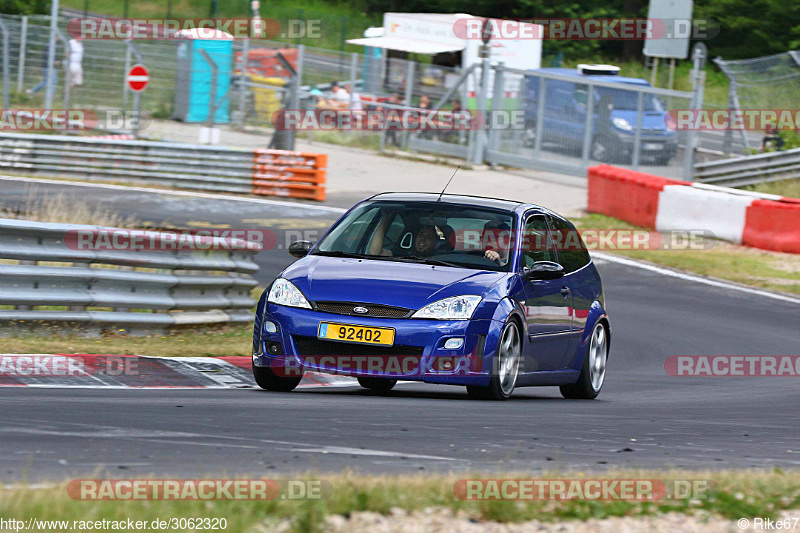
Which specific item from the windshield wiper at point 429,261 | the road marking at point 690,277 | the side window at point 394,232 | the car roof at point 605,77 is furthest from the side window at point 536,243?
the car roof at point 605,77

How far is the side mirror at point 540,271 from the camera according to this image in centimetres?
922

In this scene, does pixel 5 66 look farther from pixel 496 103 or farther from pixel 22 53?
pixel 496 103

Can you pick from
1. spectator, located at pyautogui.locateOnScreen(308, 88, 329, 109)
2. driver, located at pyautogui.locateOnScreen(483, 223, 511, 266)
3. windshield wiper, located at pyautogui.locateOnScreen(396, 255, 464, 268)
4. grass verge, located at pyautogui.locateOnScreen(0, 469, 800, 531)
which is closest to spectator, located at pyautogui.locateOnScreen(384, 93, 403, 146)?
spectator, located at pyautogui.locateOnScreen(308, 88, 329, 109)

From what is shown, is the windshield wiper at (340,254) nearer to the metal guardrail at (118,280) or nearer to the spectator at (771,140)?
the metal guardrail at (118,280)

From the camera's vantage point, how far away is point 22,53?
111ft

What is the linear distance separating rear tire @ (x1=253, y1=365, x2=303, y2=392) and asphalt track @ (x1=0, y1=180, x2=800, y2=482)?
13 centimetres

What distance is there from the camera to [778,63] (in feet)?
84.2

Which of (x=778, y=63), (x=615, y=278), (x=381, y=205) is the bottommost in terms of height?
(x=615, y=278)

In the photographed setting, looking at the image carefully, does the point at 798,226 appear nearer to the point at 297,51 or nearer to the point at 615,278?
the point at 615,278

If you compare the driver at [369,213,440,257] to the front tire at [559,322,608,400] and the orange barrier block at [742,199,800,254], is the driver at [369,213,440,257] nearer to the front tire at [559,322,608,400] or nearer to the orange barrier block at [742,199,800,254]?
the front tire at [559,322,608,400]

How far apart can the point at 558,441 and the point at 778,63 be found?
808 inches

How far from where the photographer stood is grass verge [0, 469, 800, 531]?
4.43 meters

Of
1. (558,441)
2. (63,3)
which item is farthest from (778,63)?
(63,3)
